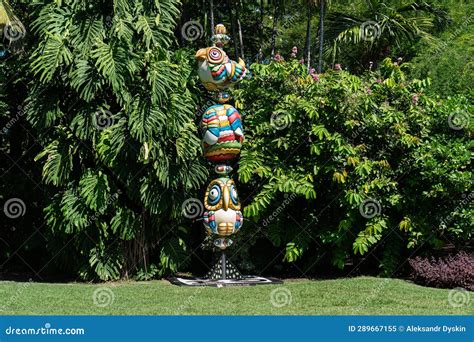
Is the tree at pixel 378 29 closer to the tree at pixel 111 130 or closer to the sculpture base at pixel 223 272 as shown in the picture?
the tree at pixel 111 130

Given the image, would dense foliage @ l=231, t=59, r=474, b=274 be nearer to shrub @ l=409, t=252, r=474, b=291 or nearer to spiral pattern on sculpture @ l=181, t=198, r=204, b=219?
shrub @ l=409, t=252, r=474, b=291

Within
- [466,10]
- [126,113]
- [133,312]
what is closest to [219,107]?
[126,113]

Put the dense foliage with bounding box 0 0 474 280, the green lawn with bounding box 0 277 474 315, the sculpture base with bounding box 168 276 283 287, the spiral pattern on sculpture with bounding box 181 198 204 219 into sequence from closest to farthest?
the green lawn with bounding box 0 277 474 315 → the sculpture base with bounding box 168 276 283 287 → the dense foliage with bounding box 0 0 474 280 → the spiral pattern on sculpture with bounding box 181 198 204 219

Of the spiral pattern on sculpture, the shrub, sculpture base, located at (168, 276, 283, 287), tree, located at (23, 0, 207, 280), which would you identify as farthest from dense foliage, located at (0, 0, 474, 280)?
sculpture base, located at (168, 276, 283, 287)

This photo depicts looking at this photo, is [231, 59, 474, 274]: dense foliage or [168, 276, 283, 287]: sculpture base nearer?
[168, 276, 283, 287]: sculpture base

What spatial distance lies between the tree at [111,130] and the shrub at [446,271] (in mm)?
3909

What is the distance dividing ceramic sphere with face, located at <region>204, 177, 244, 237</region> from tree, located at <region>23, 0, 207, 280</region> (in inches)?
32.1

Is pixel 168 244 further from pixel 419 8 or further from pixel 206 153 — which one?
pixel 419 8

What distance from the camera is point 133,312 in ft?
29.1

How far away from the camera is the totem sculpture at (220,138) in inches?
445

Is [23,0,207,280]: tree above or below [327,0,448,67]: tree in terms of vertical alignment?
below

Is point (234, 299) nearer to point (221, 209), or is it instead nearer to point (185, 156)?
point (221, 209)

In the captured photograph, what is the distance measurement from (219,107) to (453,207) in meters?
4.25

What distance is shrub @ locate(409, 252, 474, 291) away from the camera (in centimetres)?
1129
